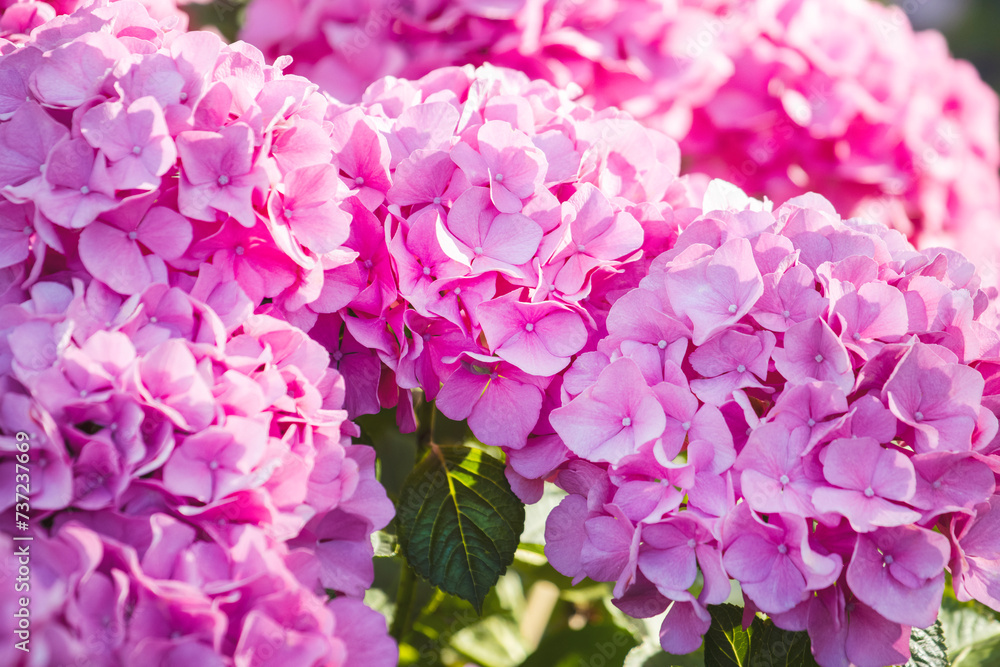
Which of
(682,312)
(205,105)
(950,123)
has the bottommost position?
(950,123)

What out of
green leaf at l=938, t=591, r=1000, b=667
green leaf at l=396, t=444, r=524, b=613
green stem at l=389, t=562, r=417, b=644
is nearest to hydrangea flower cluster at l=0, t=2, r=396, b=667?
green leaf at l=396, t=444, r=524, b=613

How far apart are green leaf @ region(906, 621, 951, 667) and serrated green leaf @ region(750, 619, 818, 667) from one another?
3.0 inches

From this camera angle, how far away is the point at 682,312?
58cm

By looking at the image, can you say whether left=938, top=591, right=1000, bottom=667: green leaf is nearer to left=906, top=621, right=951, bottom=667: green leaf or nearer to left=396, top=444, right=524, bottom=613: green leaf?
left=906, top=621, right=951, bottom=667: green leaf

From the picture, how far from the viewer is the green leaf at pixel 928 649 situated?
24.0 inches

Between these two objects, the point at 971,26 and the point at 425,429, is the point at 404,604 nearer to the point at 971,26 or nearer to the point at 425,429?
the point at 425,429

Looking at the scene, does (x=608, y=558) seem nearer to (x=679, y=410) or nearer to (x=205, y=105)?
(x=679, y=410)

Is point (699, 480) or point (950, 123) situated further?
point (950, 123)

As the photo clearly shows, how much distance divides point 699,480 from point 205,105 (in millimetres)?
423

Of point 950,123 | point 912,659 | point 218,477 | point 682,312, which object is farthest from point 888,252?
point 950,123

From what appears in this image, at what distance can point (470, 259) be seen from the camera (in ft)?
1.96

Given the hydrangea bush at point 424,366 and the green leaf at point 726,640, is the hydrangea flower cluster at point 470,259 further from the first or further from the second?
the green leaf at point 726,640

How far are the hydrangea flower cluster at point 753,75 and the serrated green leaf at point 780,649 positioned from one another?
64 cm

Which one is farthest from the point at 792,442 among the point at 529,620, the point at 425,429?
the point at 529,620
